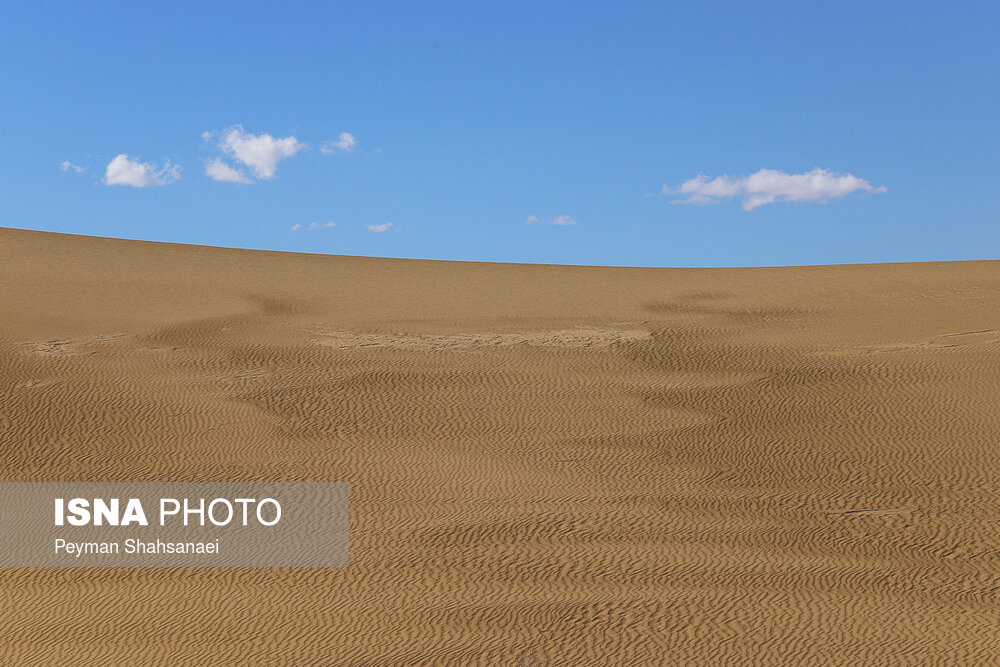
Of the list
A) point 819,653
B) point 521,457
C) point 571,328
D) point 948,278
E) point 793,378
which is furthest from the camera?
point 948,278

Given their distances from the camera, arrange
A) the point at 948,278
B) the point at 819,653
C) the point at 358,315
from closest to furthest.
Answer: the point at 819,653 < the point at 358,315 < the point at 948,278

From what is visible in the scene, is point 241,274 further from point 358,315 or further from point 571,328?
point 571,328

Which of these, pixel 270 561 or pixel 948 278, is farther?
pixel 948 278

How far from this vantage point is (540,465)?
39.7 feet

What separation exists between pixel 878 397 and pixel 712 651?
814 centimetres

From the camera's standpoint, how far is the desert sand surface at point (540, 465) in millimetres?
8117

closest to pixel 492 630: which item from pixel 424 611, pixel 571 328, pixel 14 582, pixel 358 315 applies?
pixel 424 611

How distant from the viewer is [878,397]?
46.6 ft

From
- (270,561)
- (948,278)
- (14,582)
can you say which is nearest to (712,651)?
(270,561)

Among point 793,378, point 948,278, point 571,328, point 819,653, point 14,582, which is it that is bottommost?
point 819,653

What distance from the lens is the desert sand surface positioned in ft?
26.6

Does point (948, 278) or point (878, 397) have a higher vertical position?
point (948, 278)

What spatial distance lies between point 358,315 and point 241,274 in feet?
26.2

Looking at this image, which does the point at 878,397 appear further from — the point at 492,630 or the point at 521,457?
the point at 492,630
